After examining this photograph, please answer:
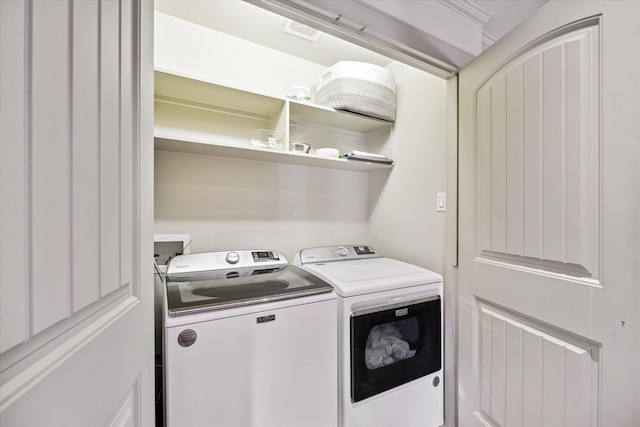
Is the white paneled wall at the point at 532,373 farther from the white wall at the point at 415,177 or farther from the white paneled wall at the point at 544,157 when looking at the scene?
the white wall at the point at 415,177

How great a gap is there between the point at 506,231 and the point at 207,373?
1.33m

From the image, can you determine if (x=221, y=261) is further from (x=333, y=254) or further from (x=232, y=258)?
(x=333, y=254)

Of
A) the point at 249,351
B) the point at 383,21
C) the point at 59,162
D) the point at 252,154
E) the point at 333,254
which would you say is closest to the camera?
the point at 59,162

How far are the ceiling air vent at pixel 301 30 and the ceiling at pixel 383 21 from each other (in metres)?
0.03

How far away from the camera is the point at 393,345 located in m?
1.43

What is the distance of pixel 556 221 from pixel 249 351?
1242mm

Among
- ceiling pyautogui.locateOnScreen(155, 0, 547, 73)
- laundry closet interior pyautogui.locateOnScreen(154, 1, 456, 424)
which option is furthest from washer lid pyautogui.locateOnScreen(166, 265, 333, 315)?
ceiling pyautogui.locateOnScreen(155, 0, 547, 73)

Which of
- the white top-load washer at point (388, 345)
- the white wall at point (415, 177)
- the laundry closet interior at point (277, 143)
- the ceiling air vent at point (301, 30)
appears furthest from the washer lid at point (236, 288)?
the ceiling air vent at point (301, 30)

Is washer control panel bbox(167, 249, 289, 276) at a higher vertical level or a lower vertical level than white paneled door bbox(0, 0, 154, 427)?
lower

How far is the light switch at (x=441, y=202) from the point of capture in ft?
4.96

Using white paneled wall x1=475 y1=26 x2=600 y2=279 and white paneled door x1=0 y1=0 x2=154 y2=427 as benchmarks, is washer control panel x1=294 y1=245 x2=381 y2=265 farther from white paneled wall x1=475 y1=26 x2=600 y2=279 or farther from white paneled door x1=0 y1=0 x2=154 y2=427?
white paneled door x1=0 y1=0 x2=154 y2=427

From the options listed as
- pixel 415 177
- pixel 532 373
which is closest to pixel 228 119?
pixel 415 177

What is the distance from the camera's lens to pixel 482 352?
3.89ft

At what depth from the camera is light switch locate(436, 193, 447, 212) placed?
151 centimetres
